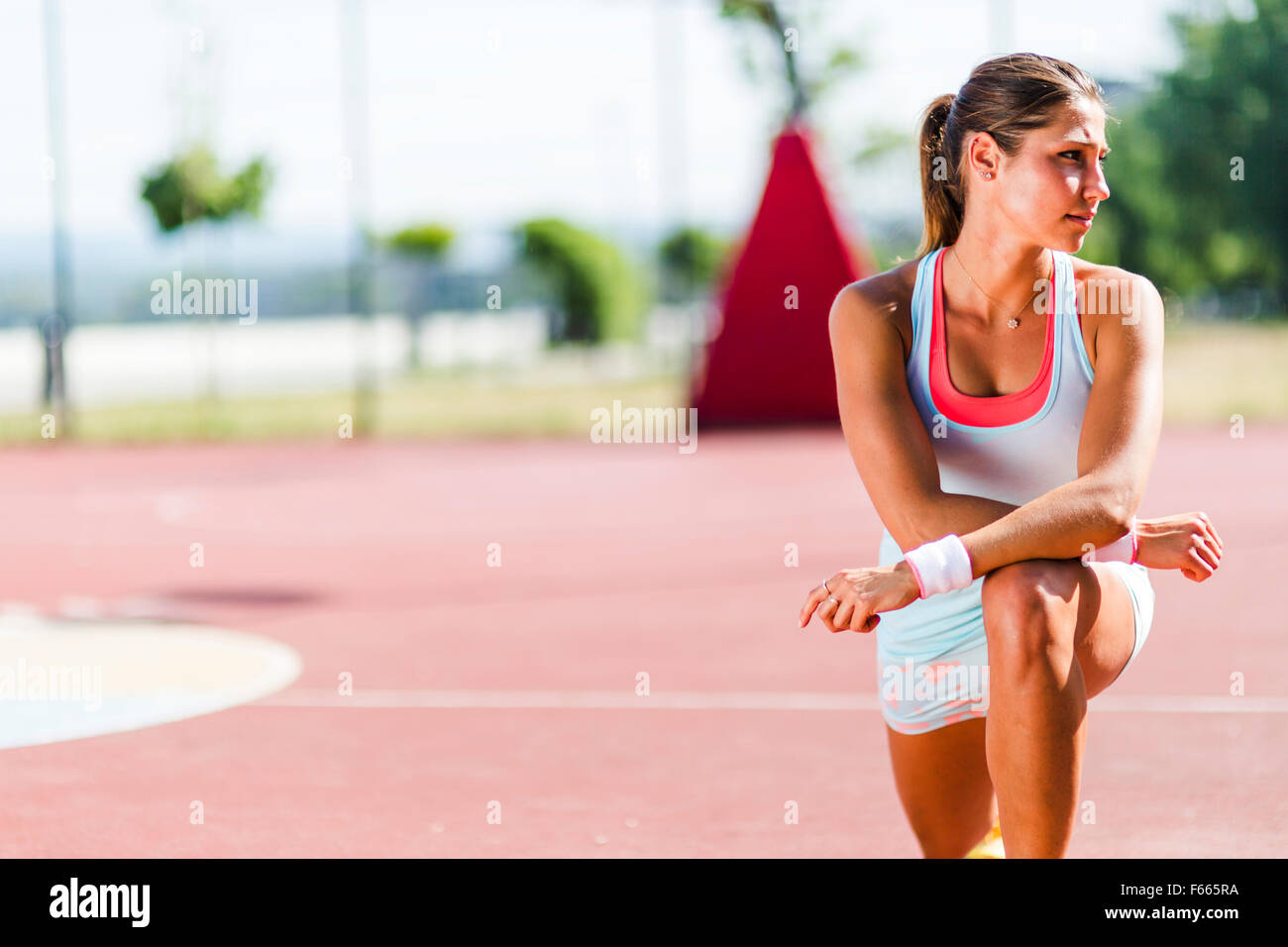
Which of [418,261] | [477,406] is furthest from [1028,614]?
[418,261]

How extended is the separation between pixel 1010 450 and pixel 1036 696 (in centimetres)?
54

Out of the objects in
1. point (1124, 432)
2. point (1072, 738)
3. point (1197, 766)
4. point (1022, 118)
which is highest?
point (1022, 118)

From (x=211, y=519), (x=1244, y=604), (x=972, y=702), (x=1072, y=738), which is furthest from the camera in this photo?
(x=211, y=519)

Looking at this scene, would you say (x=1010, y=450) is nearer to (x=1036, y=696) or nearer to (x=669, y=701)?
(x=1036, y=696)

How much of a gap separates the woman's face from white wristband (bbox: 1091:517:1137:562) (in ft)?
1.74

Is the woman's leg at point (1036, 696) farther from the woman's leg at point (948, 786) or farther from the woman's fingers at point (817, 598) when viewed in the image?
the woman's leg at point (948, 786)

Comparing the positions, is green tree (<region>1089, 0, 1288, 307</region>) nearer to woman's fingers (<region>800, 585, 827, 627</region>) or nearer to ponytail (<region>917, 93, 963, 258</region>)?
ponytail (<region>917, 93, 963, 258</region>)

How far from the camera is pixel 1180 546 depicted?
292cm

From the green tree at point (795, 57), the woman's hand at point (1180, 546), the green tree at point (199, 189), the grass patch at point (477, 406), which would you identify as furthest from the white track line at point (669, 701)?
the green tree at point (199, 189)

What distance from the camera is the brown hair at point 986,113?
2836 mm
